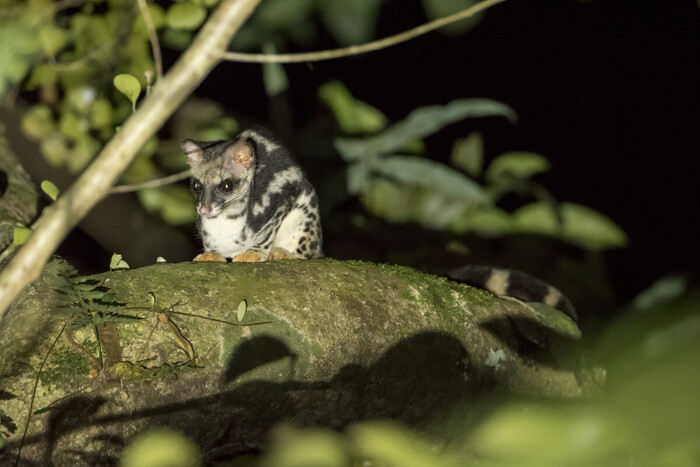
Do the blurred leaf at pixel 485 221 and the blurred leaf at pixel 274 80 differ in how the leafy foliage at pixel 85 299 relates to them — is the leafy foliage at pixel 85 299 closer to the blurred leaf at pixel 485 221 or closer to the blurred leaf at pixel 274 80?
the blurred leaf at pixel 485 221

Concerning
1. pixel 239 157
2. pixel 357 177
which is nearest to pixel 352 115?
pixel 357 177

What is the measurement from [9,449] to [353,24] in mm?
2623

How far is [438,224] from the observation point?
18.7 feet

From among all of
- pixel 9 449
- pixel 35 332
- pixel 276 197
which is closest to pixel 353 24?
pixel 276 197

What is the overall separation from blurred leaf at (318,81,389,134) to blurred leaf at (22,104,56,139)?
2.51 m

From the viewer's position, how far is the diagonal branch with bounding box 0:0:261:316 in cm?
110

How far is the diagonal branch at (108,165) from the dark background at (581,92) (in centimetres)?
586

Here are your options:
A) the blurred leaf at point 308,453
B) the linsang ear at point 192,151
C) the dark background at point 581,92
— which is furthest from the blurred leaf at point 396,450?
the dark background at point 581,92

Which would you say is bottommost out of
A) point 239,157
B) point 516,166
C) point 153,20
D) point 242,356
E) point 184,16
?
point 242,356

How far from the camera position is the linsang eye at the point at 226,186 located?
4.15 m

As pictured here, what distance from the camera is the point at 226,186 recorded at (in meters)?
4.16

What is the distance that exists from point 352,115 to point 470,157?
121 cm

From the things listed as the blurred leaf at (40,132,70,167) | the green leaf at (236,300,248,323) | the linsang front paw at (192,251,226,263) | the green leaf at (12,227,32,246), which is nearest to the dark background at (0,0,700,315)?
the blurred leaf at (40,132,70,167)

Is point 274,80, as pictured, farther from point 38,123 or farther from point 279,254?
point 279,254
